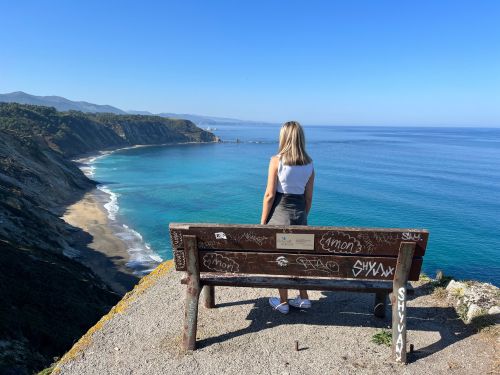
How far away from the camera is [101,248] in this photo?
28047 mm

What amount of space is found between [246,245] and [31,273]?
41.9 ft

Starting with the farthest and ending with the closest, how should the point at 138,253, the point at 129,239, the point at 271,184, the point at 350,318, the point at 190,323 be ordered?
the point at 129,239
the point at 138,253
the point at 350,318
the point at 271,184
the point at 190,323

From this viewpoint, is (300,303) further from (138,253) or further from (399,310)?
(138,253)

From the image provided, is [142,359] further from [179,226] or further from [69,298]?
[69,298]

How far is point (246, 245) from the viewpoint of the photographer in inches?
161

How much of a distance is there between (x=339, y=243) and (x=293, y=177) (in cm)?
95

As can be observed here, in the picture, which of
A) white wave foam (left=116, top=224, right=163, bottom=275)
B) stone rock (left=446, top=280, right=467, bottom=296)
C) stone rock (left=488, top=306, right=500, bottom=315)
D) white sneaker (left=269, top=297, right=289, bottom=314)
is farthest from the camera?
white wave foam (left=116, top=224, right=163, bottom=275)

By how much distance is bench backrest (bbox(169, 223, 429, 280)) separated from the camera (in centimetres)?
389

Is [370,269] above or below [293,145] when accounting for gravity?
below

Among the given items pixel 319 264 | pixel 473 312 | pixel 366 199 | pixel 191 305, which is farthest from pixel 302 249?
pixel 366 199

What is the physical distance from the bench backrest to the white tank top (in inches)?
26.4

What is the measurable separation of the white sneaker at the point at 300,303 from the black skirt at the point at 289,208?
1.31 meters

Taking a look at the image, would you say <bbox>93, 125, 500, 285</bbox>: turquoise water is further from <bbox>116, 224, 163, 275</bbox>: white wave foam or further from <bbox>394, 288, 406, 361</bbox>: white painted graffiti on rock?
<bbox>394, 288, 406, 361</bbox>: white painted graffiti on rock

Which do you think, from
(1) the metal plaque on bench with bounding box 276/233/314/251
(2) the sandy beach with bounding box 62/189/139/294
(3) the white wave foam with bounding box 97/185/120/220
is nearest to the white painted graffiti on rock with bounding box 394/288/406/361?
(1) the metal plaque on bench with bounding box 276/233/314/251
